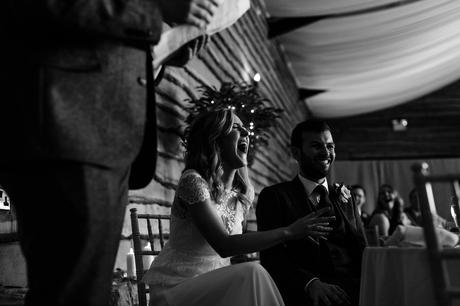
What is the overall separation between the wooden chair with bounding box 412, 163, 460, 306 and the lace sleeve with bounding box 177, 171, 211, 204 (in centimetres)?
88

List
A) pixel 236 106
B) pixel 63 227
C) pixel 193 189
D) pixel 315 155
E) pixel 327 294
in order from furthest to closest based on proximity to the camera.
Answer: pixel 236 106
pixel 315 155
pixel 327 294
pixel 193 189
pixel 63 227

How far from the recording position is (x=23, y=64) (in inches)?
38.3

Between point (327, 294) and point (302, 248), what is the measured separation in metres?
0.27

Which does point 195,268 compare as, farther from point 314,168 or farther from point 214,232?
point 314,168

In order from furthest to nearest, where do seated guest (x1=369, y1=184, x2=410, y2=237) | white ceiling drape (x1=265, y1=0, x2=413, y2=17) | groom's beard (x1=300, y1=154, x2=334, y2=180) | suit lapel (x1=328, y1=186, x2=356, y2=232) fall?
white ceiling drape (x1=265, y1=0, x2=413, y2=17) → seated guest (x1=369, y1=184, x2=410, y2=237) → groom's beard (x1=300, y1=154, x2=334, y2=180) → suit lapel (x1=328, y1=186, x2=356, y2=232)

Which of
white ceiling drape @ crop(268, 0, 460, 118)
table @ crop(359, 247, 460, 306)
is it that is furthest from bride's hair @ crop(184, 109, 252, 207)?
white ceiling drape @ crop(268, 0, 460, 118)

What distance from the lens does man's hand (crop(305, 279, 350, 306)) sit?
83.9 inches

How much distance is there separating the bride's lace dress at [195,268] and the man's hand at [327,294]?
→ 15.1 inches

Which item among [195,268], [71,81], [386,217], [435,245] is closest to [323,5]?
[386,217]

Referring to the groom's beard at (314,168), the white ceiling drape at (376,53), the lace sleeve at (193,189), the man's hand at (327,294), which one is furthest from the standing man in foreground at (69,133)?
the white ceiling drape at (376,53)

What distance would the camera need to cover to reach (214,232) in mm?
1899

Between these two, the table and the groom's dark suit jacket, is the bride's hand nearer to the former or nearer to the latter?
the table

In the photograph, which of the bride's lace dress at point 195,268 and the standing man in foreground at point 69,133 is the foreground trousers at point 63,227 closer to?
the standing man in foreground at point 69,133

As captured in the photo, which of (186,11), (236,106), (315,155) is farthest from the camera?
(236,106)
